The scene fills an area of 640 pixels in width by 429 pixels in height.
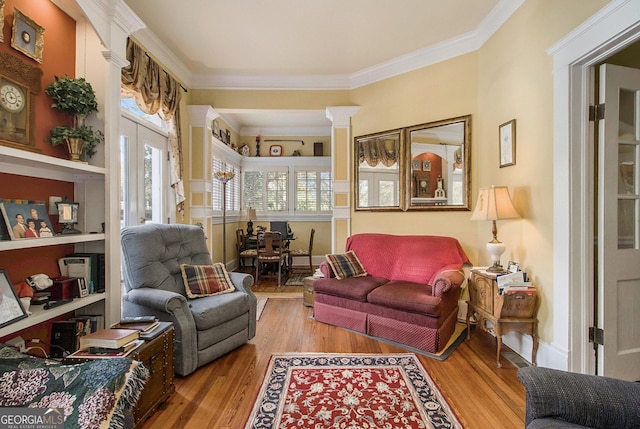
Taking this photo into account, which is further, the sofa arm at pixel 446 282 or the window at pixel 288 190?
the window at pixel 288 190

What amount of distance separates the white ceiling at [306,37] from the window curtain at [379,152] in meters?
0.84

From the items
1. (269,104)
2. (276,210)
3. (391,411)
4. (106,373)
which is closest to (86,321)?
(106,373)

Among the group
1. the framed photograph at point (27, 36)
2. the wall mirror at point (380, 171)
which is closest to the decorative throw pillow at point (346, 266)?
the wall mirror at point (380, 171)

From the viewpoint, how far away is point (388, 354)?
2658 mm

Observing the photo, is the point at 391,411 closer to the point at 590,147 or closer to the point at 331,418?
the point at 331,418

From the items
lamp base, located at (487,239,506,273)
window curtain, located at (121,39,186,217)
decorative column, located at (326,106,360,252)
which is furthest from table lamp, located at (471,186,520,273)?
window curtain, located at (121,39,186,217)

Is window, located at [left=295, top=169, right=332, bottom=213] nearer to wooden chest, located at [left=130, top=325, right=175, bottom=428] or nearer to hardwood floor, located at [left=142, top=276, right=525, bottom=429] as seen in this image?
hardwood floor, located at [left=142, top=276, right=525, bottom=429]

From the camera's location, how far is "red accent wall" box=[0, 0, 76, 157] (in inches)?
70.0

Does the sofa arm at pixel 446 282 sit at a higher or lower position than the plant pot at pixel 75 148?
lower

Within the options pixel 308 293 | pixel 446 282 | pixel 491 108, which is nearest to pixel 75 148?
pixel 308 293

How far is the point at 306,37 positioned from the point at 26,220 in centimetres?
294

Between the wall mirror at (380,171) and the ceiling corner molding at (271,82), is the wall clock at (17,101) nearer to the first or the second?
the ceiling corner molding at (271,82)

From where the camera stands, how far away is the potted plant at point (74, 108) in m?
1.91

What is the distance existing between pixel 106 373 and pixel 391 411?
1.55 meters
